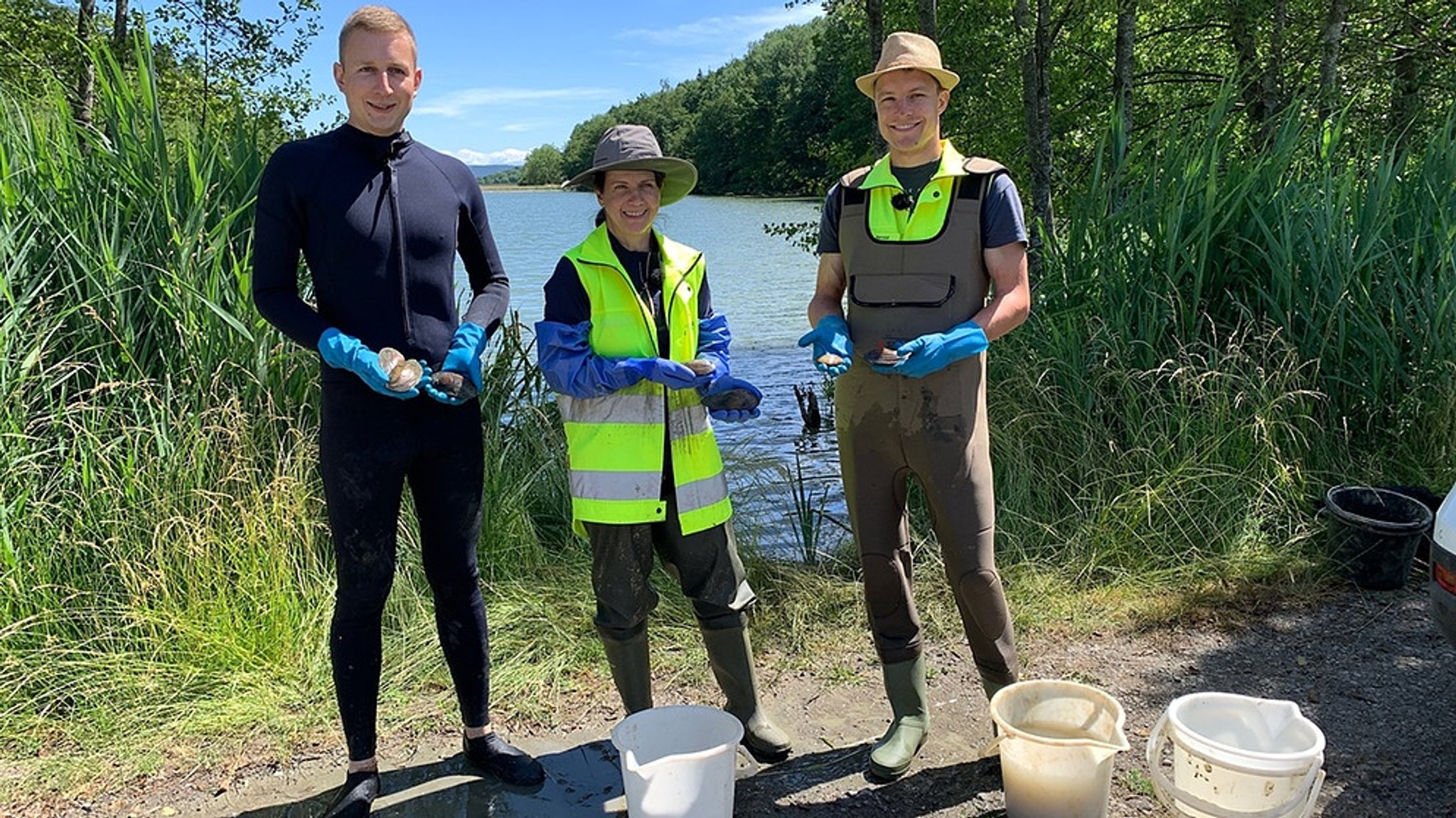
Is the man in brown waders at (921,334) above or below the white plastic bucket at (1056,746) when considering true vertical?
above

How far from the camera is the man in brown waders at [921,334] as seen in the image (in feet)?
8.07

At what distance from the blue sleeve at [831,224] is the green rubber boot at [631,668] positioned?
1.17m

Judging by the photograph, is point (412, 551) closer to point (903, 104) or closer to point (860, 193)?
point (860, 193)

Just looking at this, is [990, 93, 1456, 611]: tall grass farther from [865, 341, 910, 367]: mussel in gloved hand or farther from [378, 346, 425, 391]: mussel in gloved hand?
[378, 346, 425, 391]: mussel in gloved hand

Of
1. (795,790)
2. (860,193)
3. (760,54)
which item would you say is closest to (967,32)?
(860,193)

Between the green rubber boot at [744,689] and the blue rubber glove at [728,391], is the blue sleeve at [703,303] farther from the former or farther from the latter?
the green rubber boot at [744,689]

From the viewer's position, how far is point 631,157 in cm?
242

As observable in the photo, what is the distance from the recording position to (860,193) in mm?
2617

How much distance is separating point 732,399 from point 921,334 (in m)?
0.51

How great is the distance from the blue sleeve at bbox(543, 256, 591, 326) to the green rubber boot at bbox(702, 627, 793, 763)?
0.93 metres

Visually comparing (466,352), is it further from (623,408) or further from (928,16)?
(928,16)

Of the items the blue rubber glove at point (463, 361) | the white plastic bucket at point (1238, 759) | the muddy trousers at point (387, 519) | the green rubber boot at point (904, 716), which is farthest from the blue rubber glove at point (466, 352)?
the white plastic bucket at point (1238, 759)

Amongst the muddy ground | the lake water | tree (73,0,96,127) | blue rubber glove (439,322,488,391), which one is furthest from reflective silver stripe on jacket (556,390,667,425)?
tree (73,0,96,127)

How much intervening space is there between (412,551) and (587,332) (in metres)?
1.61
